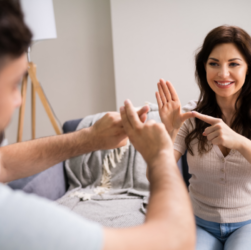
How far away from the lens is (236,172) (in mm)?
1328

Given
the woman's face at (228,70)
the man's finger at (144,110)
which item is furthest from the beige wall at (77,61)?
the man's finger at (144,110)

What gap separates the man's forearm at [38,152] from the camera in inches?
42.9

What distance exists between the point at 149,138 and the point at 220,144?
2.07 feet

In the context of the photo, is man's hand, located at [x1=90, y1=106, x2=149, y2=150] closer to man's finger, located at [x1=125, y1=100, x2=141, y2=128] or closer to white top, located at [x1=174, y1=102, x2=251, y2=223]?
man's finger, located at [x1=125, y1=100, x2=141, y2=128]

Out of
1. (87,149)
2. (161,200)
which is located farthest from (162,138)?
(87,149)

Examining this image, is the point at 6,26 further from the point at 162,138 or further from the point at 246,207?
the point at 246,207

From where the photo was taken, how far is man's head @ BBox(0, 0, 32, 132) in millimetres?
560

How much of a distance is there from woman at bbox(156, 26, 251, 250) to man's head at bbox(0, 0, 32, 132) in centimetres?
74

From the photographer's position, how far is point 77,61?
3.49 metres

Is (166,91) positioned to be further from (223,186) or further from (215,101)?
(223,186)

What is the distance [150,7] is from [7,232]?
2827mm

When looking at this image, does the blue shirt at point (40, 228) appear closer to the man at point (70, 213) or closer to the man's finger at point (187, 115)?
the man at point (70, 213)

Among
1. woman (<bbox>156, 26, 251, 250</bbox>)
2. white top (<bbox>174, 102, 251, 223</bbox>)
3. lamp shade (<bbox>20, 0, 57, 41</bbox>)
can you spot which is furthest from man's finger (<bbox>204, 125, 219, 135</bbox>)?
lamp shade (<bbox>20, 0, 57, 41</bbox>)

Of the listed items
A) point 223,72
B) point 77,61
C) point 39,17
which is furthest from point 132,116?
point 77,61
